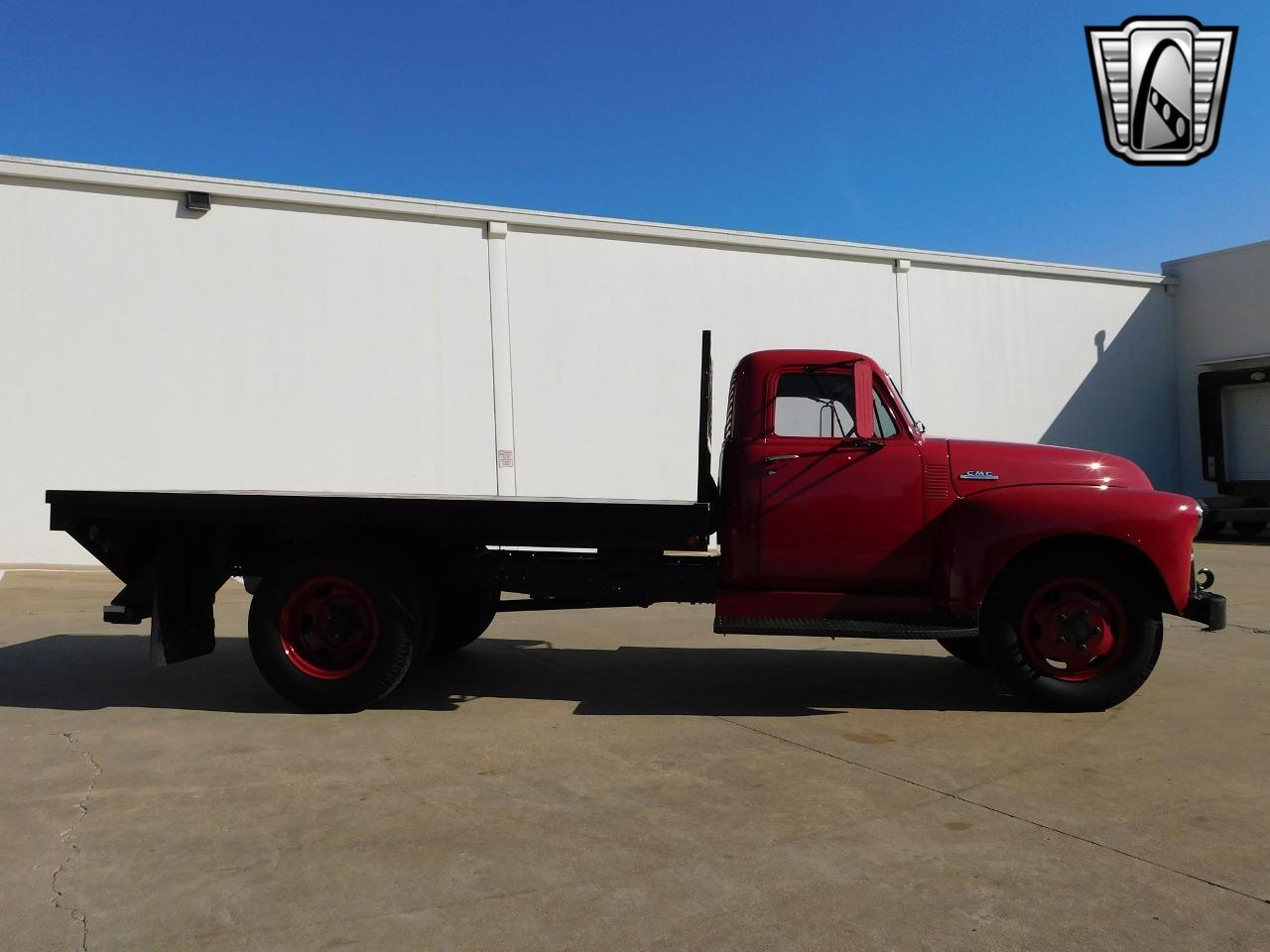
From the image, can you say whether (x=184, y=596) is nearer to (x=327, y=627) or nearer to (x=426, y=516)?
(x=327, y=627)

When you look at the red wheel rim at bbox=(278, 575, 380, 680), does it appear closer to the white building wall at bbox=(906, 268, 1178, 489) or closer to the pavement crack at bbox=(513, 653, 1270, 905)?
the pavement crack at bbox=(513, 653, 1270, 905)

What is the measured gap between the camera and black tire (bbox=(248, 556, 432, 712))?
5477 mm

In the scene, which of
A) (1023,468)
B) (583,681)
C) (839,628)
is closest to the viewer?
(839,628)

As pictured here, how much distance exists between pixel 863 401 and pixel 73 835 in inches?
176

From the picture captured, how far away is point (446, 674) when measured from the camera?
6.65 meters

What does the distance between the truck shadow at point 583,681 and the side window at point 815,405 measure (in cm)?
165

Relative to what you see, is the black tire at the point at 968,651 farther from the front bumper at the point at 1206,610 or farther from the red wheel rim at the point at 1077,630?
the front bumper at the point at 1206,610

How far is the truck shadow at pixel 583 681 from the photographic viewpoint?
5.77 meters

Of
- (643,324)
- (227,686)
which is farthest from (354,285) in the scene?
(227,686)

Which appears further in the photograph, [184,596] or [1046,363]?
[1046,363]

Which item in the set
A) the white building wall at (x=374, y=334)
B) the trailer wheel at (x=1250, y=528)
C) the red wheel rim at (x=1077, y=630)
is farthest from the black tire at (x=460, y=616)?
the trailer wheel at (x=1250, y=528)

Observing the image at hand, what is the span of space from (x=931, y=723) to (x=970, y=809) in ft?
4.68

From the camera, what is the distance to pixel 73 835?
363cm

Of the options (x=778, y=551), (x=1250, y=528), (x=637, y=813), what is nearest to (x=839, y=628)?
(x=778, y=551)
